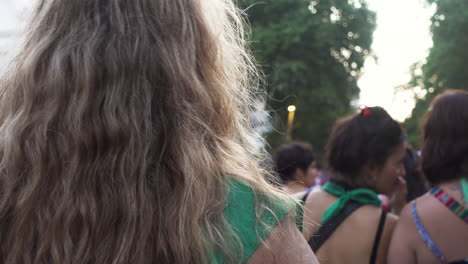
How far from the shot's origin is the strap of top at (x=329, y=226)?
260 centimetres

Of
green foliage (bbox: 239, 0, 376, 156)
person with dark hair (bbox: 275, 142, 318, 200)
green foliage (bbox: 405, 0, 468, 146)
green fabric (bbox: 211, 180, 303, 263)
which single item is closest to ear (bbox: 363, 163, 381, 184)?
green fabric (bbox: 211, 180, 303, 263)

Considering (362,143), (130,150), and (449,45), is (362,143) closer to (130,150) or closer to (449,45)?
(130,150)

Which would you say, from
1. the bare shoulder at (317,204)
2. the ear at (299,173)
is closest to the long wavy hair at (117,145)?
the bare shoulder at (317,204)

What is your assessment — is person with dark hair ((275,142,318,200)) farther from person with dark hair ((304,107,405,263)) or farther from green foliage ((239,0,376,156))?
green foliage ((239,0,376,156))

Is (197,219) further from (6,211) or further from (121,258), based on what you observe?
(6,211)

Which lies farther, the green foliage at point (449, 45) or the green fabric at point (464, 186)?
the green foliage at point (449, 45)

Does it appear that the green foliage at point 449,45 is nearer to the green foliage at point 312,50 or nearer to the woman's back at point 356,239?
the green foliage at point 312,50

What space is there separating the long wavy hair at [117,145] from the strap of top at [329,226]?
1483 mm

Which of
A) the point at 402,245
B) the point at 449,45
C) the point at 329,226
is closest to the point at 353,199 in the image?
the point at 329,226

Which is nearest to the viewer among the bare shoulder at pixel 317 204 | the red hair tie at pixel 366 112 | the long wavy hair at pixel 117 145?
the long wavy hair at pixel 117 145

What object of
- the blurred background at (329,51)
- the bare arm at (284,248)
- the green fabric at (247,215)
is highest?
the green fabric at (247,215)

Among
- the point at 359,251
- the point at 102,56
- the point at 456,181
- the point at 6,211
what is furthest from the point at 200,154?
the point at 456,181

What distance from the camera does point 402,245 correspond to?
2.52 m

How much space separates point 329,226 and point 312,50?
55.4 feet
